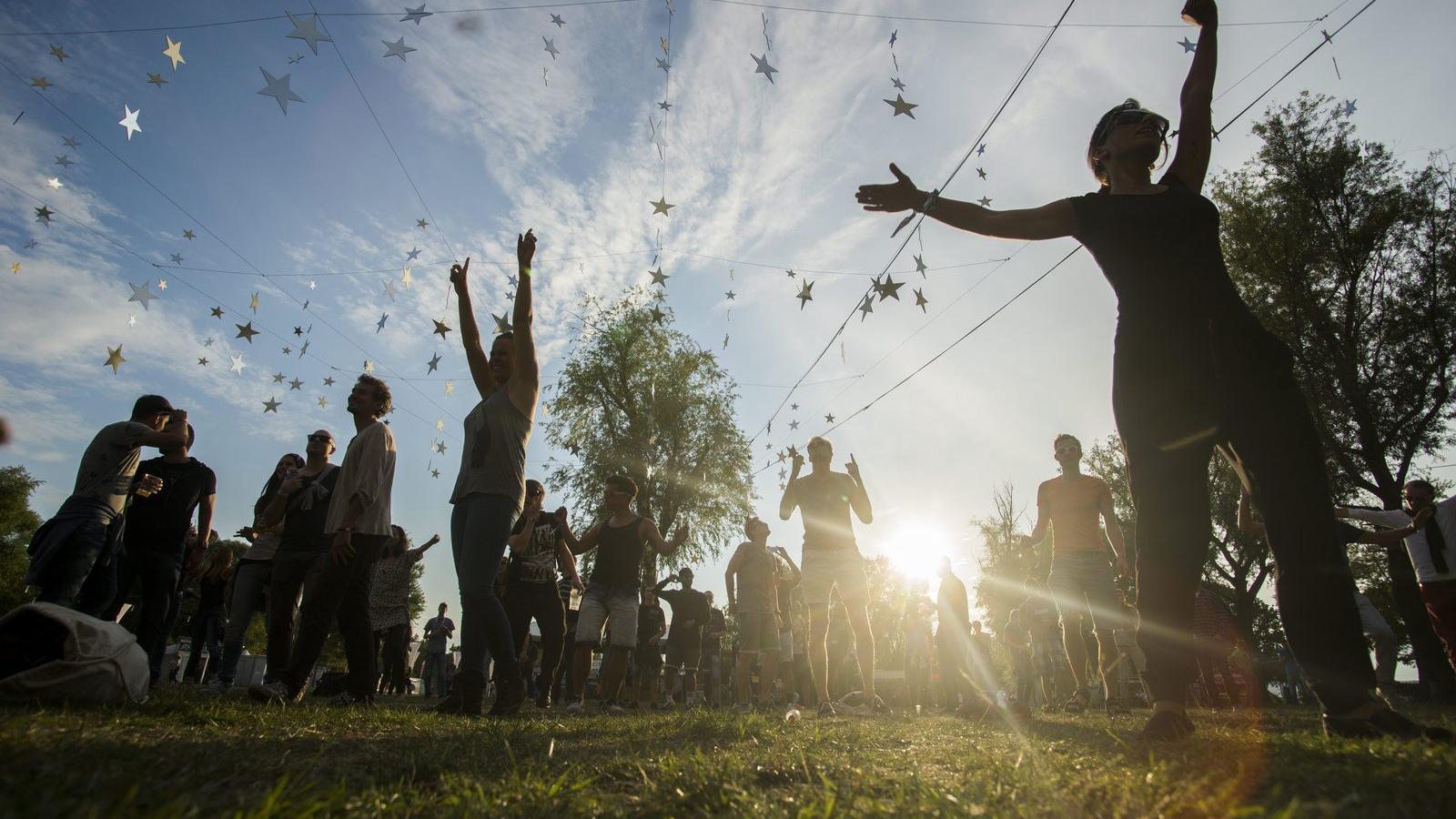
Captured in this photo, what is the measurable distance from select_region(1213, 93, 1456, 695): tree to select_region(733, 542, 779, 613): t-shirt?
→ 13.5 metres

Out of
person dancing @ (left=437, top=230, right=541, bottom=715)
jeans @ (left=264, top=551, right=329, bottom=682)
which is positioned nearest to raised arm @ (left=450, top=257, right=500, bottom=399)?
person dancing @ (left=437, top=230, right=541, bottom=715)

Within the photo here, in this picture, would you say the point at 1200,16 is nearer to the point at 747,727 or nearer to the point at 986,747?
the point at 986,747

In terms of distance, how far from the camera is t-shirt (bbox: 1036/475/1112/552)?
20.5 feet

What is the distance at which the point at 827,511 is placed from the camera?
20.8 ft

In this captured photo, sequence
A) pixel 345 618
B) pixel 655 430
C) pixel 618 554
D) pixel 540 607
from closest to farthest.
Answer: pixel 345 618 → pixel 618 554 → pixel 540 607 → pixel 655 430

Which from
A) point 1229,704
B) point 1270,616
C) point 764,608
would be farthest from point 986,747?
point 1270,616

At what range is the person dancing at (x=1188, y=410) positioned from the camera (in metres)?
2.24

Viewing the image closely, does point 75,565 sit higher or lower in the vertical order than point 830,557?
lower

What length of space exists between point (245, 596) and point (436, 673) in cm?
934

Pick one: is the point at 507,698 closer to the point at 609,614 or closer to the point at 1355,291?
the point at 609,614

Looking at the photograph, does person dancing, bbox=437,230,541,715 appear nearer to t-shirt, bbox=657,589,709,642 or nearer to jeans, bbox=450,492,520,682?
jeans, bbox=450,492,520,682

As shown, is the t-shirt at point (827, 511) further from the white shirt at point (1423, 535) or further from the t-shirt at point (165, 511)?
the t-shirt at point (165, 511)

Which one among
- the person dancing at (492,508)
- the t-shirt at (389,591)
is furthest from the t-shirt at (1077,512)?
the t-shirt at (389,591)

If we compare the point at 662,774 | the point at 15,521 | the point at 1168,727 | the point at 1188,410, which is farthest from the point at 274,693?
the point at 15,521
